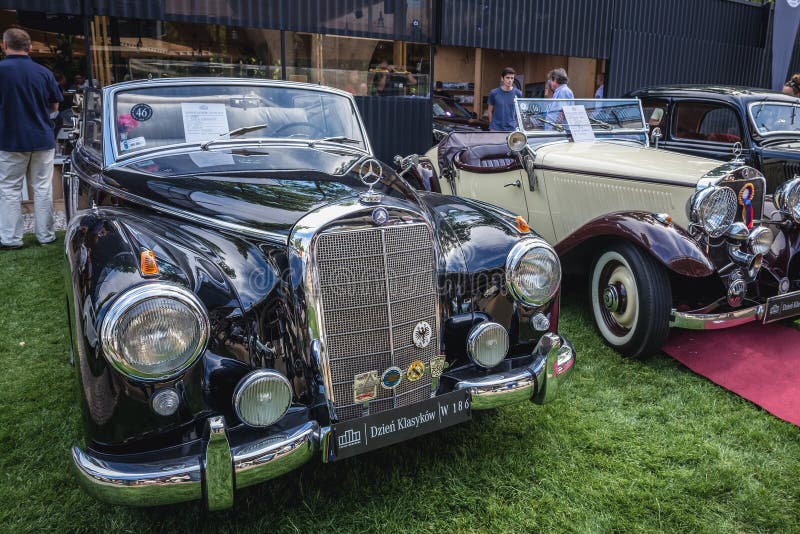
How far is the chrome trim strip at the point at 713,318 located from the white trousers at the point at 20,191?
577 cm

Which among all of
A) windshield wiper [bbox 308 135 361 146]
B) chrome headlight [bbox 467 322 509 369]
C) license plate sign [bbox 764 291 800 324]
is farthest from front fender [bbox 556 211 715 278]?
windshield wiper [bbox 308 135 361 146]

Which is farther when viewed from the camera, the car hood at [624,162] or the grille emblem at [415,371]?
the car hood at [624,162]

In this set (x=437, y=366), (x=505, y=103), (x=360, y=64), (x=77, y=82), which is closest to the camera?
(x=437, y=366)

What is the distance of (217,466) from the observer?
1.83m

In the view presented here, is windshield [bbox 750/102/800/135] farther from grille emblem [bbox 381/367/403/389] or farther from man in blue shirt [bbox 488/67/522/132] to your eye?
grille emblem [bbox 381/367/403/389]

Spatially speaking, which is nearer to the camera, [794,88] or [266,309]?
[266,309]

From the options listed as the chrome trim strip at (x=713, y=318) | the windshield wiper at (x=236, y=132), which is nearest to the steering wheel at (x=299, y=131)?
the windshield wiper at (x=236, y=132)

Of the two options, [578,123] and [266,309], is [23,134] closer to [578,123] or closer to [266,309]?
[266,309]

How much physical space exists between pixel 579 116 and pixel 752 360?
243 cm

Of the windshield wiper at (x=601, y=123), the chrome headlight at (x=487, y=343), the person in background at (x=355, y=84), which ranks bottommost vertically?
the chrome headlight at (x=487, y=343)

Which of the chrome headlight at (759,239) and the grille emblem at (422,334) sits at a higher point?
the chrome headlight at (759,239)

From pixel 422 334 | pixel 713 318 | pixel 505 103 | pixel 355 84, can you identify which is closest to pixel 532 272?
pixel 422 334

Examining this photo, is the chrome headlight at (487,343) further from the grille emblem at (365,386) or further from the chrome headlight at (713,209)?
the chrome headlight at (713,209)

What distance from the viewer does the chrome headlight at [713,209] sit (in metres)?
3.48
